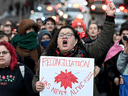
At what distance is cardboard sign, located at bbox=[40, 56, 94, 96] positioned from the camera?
2.27 m

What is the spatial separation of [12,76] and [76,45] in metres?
0.98

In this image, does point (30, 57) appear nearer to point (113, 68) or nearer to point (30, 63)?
point (30, 63)

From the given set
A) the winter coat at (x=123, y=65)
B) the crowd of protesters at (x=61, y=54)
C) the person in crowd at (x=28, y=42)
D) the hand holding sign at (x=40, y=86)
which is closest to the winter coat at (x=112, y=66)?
the crowd of protesters at (x=61, y=54)

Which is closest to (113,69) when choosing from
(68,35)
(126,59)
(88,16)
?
(126,59)

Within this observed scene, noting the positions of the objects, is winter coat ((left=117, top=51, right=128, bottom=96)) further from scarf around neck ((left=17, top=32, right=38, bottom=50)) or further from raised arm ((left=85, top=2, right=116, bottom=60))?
scarf around neck ((left=17, top=32, right=38, bottom=50))

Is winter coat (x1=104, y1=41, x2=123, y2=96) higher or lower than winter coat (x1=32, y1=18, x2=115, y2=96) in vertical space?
lower

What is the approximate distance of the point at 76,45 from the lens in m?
2.58

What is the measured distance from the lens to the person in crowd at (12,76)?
268cm

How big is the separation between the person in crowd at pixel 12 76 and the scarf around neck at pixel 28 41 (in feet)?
2.54

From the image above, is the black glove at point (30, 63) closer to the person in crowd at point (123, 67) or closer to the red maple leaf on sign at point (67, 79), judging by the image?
the red maple leaf on sign at point (67, 79)

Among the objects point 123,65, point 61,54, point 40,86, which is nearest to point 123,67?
point 123,65

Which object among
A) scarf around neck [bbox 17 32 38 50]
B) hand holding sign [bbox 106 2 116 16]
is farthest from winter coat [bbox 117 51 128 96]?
scarf around neck [bbox 17 32 38 50]

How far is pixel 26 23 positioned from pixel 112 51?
165 cm

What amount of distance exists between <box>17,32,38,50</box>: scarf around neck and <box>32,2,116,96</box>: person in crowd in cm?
109
